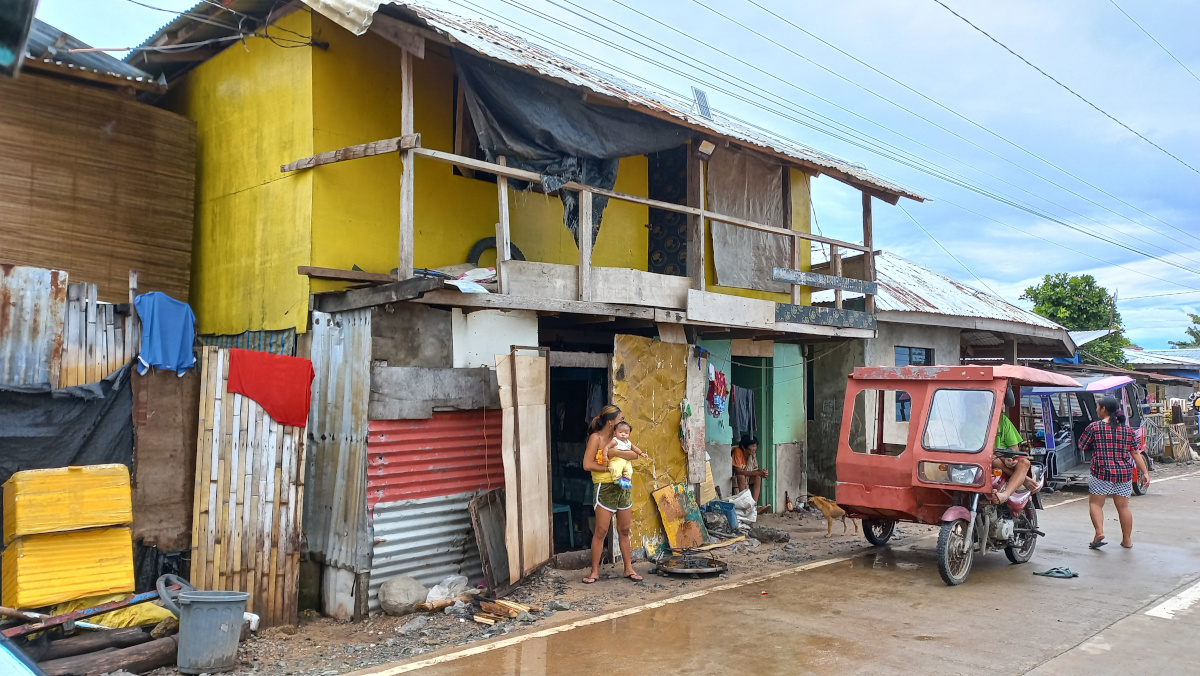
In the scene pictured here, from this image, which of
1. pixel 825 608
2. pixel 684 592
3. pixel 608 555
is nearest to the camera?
pixel 825 608

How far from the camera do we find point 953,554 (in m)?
7.75

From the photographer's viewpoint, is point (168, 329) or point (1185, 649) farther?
point (168, 329)

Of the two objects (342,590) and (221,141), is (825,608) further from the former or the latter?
(221,141)

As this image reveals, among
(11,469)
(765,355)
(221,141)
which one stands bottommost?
(11,469)

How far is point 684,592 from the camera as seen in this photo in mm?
7484

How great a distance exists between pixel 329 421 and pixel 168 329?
161cm

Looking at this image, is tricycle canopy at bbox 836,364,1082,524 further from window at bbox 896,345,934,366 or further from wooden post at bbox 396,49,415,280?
window at bbox 896,345,934,366

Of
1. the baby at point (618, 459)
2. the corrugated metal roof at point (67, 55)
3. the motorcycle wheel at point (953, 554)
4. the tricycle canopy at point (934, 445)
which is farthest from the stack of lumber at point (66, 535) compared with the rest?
the motorcycle wheel at point (953, 554)

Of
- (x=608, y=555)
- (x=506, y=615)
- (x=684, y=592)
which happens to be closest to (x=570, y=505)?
(x=608, y=555)

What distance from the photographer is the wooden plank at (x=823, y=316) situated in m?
10.8

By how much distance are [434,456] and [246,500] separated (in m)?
1.67

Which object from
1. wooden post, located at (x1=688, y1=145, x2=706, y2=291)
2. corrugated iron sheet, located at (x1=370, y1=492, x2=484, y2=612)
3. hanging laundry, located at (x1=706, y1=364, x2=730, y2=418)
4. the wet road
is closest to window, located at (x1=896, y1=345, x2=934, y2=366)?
hanging laundry, located at (x1=706, y1=364, x2=730, y2=418)

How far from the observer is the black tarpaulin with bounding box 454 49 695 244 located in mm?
7488

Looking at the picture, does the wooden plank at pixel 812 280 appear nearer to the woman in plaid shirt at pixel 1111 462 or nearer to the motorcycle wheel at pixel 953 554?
the woman in plaid shirt at pixel 1111 462
